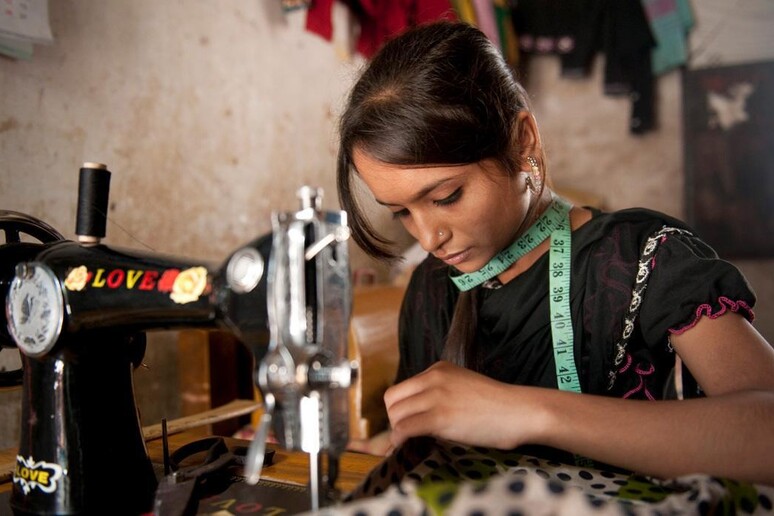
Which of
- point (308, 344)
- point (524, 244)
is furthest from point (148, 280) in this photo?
point (524, 244)

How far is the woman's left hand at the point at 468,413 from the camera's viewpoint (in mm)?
763

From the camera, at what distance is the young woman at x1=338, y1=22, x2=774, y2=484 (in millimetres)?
849

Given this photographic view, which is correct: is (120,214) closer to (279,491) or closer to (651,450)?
(279,491)

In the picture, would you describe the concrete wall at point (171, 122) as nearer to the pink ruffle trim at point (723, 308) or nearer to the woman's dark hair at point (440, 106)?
the woman's dark hair at point (440, 106)

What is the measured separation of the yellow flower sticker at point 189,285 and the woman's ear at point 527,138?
63 centimetres

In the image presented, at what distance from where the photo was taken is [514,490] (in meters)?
0.58

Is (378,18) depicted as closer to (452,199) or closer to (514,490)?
(452,199)

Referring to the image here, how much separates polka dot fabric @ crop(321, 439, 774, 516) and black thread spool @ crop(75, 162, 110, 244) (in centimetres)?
46

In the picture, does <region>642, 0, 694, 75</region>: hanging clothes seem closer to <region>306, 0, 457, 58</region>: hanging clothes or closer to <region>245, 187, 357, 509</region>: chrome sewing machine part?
<region>306, 0, 457, 58</region>: hanging clothes

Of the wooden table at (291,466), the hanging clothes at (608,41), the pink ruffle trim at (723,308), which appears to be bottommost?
the wooden table at (291,466)

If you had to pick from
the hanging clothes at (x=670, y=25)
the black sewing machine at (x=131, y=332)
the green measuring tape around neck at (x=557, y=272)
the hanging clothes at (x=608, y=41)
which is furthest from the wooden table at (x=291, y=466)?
the hanging clothes at (x=670, y=25)

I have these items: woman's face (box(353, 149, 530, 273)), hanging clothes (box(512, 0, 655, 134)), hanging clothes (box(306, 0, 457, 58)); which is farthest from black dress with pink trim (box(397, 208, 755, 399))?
hanging clothes (box(512, 0, 655, 134))

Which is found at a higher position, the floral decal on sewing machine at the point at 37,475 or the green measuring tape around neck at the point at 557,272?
the green measuring tape around neck at the point at 557,272

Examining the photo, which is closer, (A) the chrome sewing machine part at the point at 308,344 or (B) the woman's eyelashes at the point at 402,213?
(A) the chrome sewing machine part at the point at 308,344
